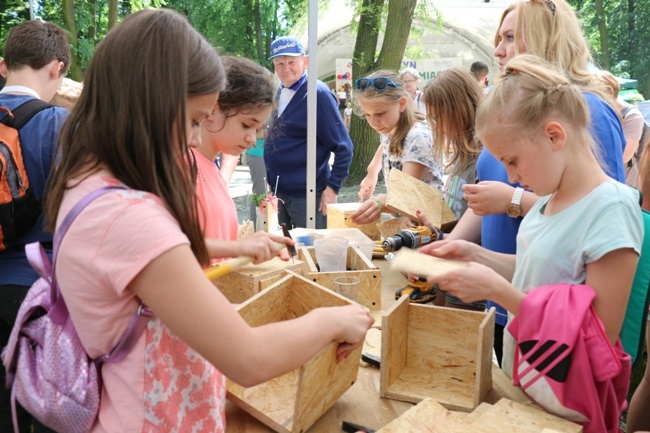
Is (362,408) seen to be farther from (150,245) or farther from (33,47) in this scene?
(33,47)

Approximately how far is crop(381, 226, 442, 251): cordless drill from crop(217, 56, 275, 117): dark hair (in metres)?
0.72

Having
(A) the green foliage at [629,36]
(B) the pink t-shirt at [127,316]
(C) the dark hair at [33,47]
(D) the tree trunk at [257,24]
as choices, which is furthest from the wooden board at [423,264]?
(A) the green foliage at [629,36]

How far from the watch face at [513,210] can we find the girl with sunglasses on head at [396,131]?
107 centimetres

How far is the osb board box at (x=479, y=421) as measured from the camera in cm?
126

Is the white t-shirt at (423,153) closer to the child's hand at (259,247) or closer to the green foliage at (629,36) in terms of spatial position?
the child's hand at (259,247)

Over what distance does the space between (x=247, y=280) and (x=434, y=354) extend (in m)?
0.67

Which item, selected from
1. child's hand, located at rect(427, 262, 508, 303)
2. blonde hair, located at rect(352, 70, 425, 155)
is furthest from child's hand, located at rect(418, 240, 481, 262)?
blonde hair, located at rect(352, 70, 425, 155)

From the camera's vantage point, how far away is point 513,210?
6.57 feet

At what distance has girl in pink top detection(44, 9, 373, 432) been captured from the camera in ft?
3.07

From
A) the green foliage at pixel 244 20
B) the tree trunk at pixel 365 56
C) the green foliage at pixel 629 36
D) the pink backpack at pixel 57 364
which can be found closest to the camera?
the pink backpack at pixel 57 364

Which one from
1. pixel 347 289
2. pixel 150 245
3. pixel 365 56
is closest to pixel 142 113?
pixel 150 245

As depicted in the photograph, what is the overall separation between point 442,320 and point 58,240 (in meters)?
1.09

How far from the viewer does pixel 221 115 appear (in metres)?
2.07

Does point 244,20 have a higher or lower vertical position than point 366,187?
higher
